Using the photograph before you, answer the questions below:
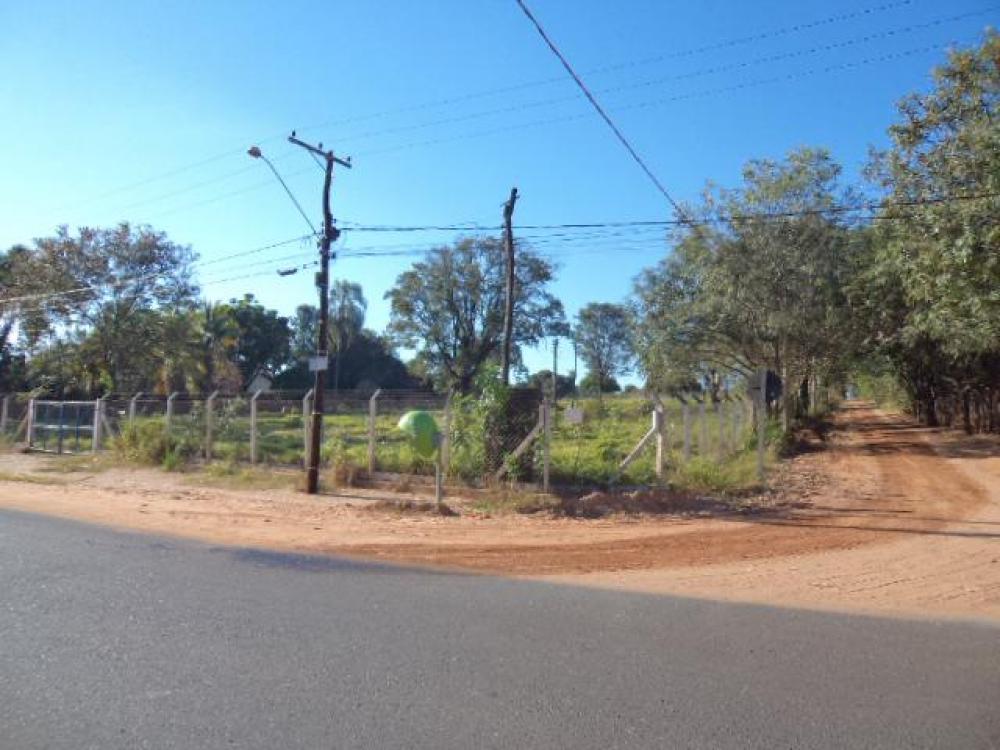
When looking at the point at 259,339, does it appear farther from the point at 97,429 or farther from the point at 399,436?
the point at 399,436

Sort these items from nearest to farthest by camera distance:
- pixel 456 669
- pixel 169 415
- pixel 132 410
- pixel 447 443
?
pixel 456 669 < pixel 447 443 < pixel 169 415 < pixel 132 410

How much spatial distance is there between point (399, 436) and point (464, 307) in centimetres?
3622

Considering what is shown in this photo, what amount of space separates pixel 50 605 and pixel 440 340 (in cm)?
4844

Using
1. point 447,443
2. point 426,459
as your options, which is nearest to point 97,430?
point 447,443

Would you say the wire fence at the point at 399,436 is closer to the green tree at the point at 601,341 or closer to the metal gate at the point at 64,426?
the metal gate at the point at 64,426

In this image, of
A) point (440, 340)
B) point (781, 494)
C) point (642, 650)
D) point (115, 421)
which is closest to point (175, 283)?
point (115, 421)

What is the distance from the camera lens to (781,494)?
14.5 meters

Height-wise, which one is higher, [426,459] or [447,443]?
[447,443]

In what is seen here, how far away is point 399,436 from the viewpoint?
57.8 ft

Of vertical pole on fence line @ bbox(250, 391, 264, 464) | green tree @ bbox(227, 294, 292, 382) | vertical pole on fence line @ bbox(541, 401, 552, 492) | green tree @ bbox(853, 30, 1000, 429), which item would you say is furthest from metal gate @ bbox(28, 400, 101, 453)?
green tree @ bbox(227, 294, 292, 382)

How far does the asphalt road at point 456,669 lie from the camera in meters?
4.09

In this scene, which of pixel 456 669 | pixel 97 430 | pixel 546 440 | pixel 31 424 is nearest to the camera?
pixel 456 669

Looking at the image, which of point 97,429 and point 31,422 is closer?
point 97,429

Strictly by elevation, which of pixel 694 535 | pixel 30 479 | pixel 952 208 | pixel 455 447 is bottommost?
pixel 694 535
